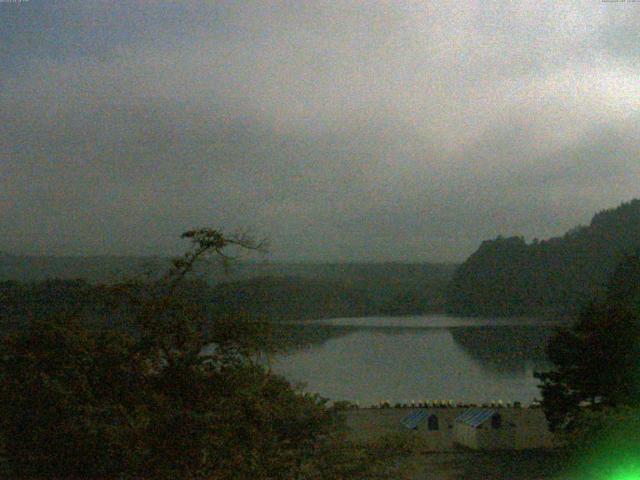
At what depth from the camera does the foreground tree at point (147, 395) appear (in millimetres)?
4848

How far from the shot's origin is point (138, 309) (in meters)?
5.11

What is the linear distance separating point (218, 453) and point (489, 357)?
46.8m

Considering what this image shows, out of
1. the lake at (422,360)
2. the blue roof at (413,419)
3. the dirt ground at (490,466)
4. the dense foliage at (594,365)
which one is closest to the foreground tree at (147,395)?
the lake at (422,360)

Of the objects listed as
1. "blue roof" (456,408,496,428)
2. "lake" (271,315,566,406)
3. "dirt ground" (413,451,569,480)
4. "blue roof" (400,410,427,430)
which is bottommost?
"lake" (271,315,566,406)

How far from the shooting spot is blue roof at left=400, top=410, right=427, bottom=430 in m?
16.7

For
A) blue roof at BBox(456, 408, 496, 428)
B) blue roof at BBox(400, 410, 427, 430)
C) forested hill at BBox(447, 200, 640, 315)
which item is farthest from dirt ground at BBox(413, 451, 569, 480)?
forested hill at BBox(447, 200, 640, 315)

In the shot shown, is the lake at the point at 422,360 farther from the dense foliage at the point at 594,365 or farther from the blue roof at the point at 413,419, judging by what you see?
the dense foliage at the point at 594,365

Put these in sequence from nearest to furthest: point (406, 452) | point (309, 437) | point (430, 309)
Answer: point (406, 452)
point (309, 437)
point (430, 309)

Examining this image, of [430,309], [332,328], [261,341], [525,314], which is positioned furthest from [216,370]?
[430,309]

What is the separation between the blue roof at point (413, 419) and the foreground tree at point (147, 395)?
1151 centimetres

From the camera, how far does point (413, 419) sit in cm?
1723

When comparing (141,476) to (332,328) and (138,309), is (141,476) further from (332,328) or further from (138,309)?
(332,328)

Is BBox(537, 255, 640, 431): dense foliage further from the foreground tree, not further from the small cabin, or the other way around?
the foreground tree

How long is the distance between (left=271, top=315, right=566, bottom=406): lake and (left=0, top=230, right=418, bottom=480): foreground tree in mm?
1832
